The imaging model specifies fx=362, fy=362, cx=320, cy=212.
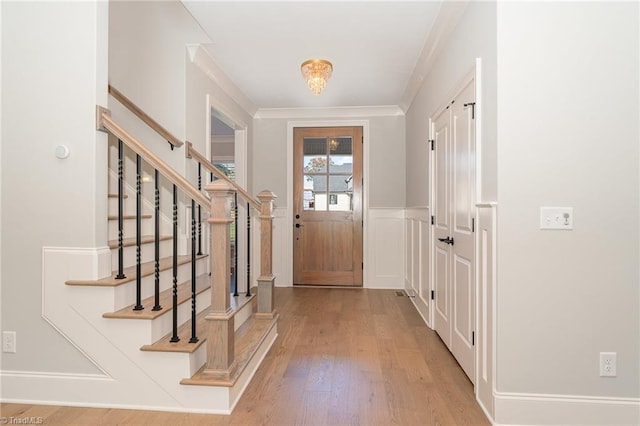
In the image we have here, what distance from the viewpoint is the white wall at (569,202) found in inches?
Answer: 70.7

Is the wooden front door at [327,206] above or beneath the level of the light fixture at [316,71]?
beneath

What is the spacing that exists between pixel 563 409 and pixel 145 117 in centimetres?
331

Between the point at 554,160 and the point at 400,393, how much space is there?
1.56 m

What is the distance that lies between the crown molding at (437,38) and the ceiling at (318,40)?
0.04 meters

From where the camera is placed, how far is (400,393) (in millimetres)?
2178

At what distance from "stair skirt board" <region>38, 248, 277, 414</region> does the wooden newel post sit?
0.12 meters

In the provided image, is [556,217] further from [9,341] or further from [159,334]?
[9,341]

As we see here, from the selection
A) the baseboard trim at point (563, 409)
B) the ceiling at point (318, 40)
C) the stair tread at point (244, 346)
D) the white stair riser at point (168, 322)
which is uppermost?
the ceiling at point (318, 40)

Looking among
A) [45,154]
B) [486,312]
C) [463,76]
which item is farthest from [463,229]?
[45,154]

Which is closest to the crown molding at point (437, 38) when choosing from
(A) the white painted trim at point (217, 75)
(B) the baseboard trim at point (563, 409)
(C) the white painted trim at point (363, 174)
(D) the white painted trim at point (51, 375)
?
(C) the white painted trim at point (363, 174)

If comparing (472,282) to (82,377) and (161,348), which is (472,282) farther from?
(82,377)

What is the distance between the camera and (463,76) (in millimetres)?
2400

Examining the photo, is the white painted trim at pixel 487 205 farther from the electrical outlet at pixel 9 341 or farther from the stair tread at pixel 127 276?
the electrical outlet at pixel 9 341

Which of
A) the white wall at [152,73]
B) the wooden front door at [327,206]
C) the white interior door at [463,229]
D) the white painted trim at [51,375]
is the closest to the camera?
the white painted trim at [51,375]
